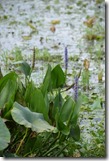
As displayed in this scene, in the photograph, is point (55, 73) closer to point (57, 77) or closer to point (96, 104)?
point (57, 77)

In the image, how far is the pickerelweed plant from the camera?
5.95 ft

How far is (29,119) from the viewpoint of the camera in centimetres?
181

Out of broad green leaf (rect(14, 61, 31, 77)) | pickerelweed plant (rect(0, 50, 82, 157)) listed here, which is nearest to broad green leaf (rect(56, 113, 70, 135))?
pickerelweed plant (rect(0, 50, 82, 157))

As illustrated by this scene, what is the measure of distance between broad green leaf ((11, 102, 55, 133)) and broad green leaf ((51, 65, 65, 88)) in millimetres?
237

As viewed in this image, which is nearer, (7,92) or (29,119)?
(29,119)

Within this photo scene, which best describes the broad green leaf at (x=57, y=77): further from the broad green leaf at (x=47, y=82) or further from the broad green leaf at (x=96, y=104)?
the broad green leaf at (x=96, y=104)

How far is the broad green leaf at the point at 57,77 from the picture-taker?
6.64 ft

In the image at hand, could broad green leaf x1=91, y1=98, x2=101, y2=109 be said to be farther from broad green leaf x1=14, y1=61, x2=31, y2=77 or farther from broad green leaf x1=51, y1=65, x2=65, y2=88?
broad green leaf x1=14, y1=61, x2=31, y2=77

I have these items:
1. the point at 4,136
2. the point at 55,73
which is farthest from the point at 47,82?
the point at 4,136

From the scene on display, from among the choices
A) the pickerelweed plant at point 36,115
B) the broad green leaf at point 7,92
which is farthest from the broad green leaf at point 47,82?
the broad green leaf at point 7,92

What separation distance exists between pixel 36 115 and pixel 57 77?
260 millimetres

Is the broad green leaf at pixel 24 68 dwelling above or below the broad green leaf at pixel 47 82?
above

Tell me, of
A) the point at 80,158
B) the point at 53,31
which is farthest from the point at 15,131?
the point at 53,31

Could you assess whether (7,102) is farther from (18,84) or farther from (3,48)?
(3,48)
